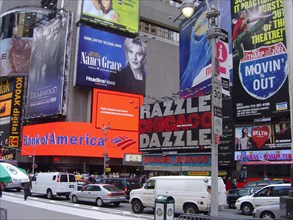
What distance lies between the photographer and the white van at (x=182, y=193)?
18.5 metres

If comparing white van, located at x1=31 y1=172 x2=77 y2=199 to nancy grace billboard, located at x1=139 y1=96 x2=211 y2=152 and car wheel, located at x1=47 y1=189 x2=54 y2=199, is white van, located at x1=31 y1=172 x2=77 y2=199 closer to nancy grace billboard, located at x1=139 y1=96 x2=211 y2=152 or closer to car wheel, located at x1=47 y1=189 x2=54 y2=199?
car wheel, located at x1=47 y1=189 x2=54 y2=199

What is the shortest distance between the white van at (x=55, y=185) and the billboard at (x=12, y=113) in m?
44.2

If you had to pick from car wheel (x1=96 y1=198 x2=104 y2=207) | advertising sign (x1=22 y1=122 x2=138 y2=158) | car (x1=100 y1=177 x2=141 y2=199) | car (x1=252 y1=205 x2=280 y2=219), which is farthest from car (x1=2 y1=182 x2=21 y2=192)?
advertising sign (x1=22 y1=122 x2=138 y2=158)

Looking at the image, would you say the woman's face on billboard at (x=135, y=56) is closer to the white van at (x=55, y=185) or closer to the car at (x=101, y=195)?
the white van at (x=55, y=185)

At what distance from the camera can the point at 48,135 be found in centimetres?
6225

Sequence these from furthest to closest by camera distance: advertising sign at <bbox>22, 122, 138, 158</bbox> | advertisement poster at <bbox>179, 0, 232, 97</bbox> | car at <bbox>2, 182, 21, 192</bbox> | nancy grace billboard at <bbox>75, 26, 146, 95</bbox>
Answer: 1. nancy grace billboard at <bbox>75, 26, 146, 95</bbox>
2. advertising sign at <bbox>22, 122, 138, 158</bbox>
3. advertisement poster at <bbox>179, 0, 232, 97</bbox>
4. car at <bbox>2, 182, 21, 192</bbox>

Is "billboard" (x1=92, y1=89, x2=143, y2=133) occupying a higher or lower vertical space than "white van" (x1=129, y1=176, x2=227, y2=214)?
higher

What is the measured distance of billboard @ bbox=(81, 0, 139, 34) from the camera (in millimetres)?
65312

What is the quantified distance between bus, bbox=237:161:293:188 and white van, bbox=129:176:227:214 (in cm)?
1623

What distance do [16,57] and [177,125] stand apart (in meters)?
44.0

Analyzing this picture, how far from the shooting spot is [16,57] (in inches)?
2953

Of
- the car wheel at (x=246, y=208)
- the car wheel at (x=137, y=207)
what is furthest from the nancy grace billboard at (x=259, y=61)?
the car wheel at (x=137, y=207)

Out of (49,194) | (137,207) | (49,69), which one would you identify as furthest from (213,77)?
(49,69)

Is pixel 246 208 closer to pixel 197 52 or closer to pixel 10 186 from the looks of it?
pixel 10 186
